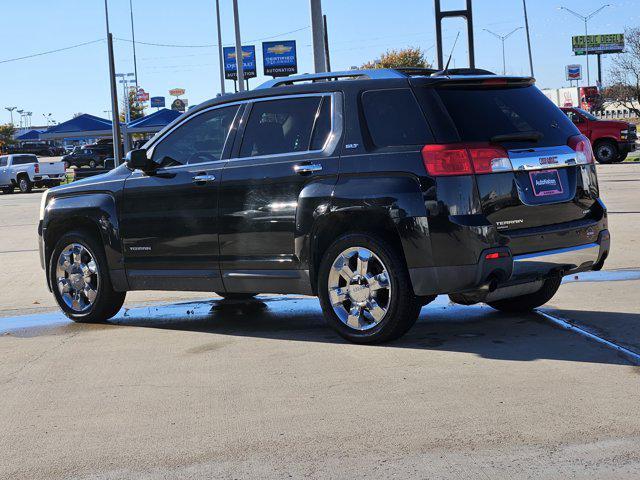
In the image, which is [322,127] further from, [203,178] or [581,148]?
[581,148]

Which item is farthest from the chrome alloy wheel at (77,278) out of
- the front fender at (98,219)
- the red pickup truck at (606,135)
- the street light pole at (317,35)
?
the red pickup truck at (606,135)

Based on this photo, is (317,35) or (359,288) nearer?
(359,288)

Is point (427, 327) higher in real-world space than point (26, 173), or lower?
lower

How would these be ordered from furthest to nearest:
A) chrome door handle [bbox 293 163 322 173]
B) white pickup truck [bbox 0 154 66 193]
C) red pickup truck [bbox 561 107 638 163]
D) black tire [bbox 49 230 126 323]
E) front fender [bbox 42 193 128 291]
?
white pickup truck [bbox 0 154 66 193] → red pickup truck [bbox 561 107 638 163] → black tire [bbox 49 230 126 323] → front fender [bbox 42 193 128 291] → chrome door handle [bbox 293 163 322 173]

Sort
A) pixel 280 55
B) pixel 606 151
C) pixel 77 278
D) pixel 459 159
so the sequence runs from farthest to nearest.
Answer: pixel 280 55 < pixel 606 151 < pixel 77 278 < pixel 459 159

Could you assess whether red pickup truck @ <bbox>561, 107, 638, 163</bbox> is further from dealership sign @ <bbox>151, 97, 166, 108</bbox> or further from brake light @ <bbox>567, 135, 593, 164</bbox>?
dealership sign @ <bbox>151, 97, 166, 108</bbox>

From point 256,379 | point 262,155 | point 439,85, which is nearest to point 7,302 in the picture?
point 262,155

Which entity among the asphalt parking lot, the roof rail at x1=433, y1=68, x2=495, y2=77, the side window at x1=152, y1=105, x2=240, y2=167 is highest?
the roof rail at x1=433, y1=68, x2=495, y2=77

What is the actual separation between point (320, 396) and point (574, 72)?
140 meters

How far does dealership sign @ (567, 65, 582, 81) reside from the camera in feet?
453

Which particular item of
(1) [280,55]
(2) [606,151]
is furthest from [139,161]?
(1) [280,55]

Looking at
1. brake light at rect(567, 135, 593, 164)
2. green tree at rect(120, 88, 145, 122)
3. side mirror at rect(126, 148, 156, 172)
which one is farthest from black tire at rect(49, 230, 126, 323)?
green tree at rect(120, 88, 145, 122)

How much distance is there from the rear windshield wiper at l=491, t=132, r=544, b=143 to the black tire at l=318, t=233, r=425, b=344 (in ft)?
3.36

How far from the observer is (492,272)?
6.41m
